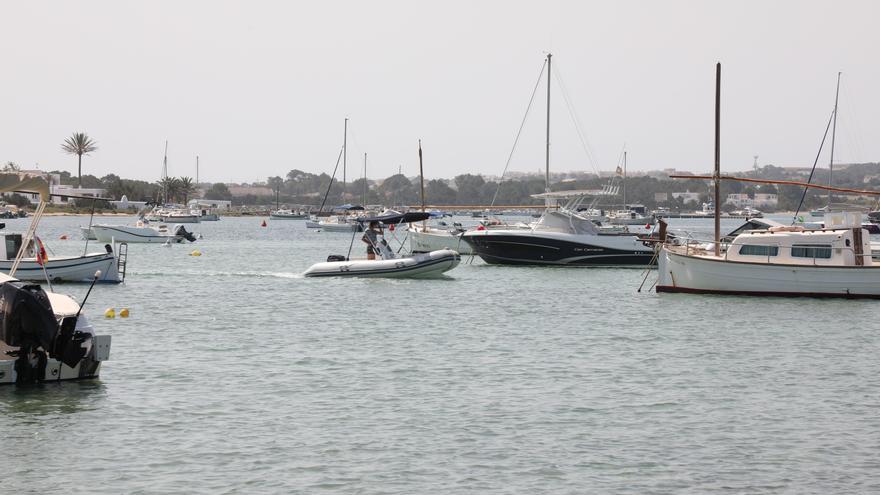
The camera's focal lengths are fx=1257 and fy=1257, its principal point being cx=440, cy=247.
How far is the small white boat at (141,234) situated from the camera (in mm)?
99062

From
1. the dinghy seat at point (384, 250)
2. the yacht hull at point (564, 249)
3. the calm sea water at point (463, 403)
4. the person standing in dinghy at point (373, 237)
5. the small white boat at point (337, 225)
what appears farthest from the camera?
the small white boat at point (337, 225)

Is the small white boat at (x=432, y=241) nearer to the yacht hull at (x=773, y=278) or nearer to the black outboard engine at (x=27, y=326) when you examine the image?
the yacht hull at (x=773, y=278)

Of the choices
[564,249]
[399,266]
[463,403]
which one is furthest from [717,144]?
[463,403]

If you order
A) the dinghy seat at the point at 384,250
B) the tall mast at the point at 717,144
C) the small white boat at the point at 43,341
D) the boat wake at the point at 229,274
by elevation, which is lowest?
the boat wake at the point at 229,274

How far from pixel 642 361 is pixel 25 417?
15.1 meters

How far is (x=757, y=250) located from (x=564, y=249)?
20.6 m

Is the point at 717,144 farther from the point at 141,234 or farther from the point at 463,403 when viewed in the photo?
the point at 141,234

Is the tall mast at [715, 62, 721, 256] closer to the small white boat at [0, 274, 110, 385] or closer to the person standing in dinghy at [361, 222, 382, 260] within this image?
the person standing in dinghy at [361, 222, 382, 260]

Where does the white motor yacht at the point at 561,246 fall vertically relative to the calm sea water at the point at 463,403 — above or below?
above

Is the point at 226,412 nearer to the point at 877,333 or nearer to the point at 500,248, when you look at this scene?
the point at 877,333

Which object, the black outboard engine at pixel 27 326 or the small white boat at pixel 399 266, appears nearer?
the black outboard engine at pixel 27 326

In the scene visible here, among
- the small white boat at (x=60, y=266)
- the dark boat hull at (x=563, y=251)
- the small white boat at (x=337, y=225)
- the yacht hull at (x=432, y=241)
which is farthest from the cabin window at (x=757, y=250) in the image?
the small white boat at (x=337, y=225)

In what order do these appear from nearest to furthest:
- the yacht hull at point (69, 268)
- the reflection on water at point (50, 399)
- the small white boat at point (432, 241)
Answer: the reflection on water at point (50, 399), the yacht hull at point (69, 268), the small white boat at point (432, 241)

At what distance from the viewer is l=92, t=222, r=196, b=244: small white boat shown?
3900 inches
